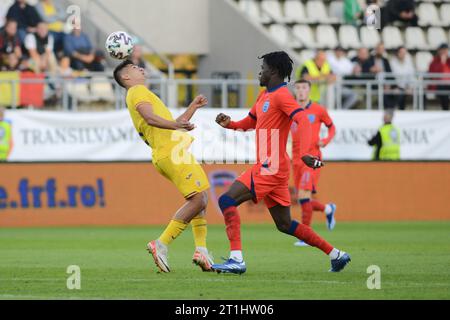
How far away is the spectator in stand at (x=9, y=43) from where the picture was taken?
26.1m

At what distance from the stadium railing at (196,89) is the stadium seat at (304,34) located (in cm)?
315

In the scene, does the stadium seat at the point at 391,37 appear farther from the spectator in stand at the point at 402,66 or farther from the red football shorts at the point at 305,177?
the red football shorts at the point at 305,177

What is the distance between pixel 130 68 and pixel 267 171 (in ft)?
6.35

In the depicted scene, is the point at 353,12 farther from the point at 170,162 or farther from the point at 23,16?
the point at 170,162

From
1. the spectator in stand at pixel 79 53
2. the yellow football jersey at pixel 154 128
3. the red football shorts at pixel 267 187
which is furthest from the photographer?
the spectator in stand at pixel 79 53

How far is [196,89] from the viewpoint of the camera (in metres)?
28.5

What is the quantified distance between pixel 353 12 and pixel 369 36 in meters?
1.76

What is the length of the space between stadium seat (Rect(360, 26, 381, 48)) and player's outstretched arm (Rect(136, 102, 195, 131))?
64.2 ft

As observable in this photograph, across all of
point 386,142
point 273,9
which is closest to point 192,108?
point 386,142

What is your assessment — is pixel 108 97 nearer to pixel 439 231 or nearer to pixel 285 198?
pixel 439 231

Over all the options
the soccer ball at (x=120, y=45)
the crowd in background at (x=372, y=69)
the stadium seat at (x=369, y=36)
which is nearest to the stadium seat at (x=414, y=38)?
the stadium seat at (x=369, y=36)

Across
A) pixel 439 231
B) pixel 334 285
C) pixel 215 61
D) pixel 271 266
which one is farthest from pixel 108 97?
pixel 334 285

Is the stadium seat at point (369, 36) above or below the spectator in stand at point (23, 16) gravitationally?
below
